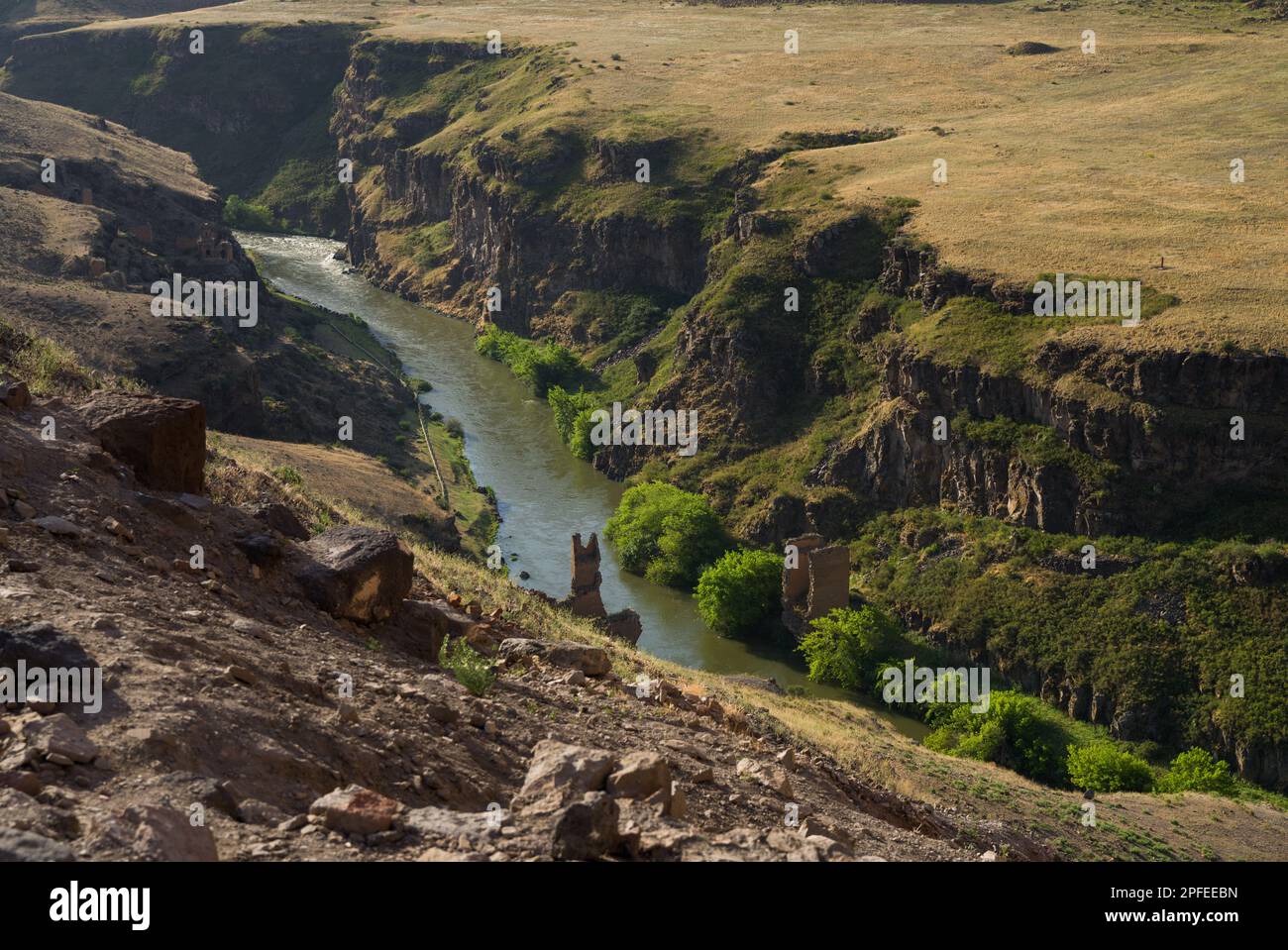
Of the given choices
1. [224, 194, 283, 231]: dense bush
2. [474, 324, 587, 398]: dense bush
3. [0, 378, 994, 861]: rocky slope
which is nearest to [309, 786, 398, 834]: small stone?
[0, 378, 994, 861]: rocky slope

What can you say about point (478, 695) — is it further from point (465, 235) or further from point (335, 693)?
point (465, 235)

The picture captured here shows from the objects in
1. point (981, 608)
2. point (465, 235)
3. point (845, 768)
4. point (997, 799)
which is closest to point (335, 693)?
point (845, 768)

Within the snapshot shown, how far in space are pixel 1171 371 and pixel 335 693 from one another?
67.0 m

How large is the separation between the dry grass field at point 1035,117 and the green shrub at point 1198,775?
23.4 meters

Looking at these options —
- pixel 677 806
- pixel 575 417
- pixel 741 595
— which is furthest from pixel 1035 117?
pixel 677 806

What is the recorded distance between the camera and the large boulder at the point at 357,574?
2497cm

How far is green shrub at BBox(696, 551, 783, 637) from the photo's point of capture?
83.9 m

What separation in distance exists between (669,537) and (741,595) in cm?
938

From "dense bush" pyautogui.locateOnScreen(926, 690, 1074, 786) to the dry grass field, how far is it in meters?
22.7

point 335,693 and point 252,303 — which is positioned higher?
point 252,303

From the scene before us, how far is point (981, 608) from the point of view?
262 ft

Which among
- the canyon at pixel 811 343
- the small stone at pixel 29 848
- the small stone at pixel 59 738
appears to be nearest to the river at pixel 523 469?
the canyon at pixel 811 343
